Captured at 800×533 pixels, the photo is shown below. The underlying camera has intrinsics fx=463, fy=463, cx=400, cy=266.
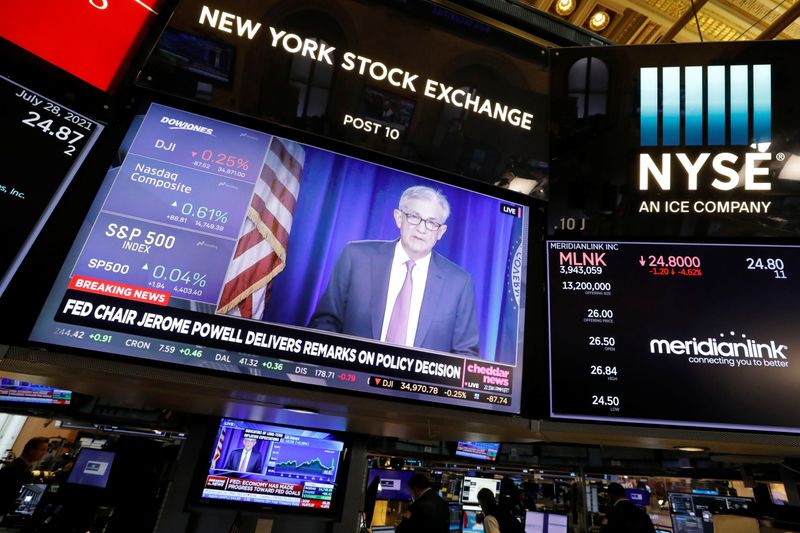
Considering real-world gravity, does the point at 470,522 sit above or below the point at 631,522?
below

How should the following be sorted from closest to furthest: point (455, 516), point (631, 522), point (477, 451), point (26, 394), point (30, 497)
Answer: point (631, 522), point (26, 394), point (30, 497), point (477, 451), point (455, 516)

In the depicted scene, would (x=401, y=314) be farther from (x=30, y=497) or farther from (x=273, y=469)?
(x=30, y=497)

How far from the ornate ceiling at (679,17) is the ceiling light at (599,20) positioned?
3 cm

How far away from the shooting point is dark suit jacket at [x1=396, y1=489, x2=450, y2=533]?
11.4 ft

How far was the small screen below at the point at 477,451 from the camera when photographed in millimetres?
→ 7699

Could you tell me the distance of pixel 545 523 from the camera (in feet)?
24.0

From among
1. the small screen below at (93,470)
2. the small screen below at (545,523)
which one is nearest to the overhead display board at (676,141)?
the small screen below at (93,470)

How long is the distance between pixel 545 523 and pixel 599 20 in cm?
828

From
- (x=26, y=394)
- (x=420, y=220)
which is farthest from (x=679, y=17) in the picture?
(x=26, y=394)

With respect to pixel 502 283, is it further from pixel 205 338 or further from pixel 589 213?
pixel 205 338

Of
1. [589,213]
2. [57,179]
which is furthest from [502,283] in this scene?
[57,179]

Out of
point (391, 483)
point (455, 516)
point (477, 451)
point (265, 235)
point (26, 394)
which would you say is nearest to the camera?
point (265, 235)

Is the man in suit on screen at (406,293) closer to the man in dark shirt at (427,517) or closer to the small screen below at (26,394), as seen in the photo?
the man in dark shirt at (427,517)

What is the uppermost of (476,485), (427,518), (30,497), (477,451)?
(477,451)
